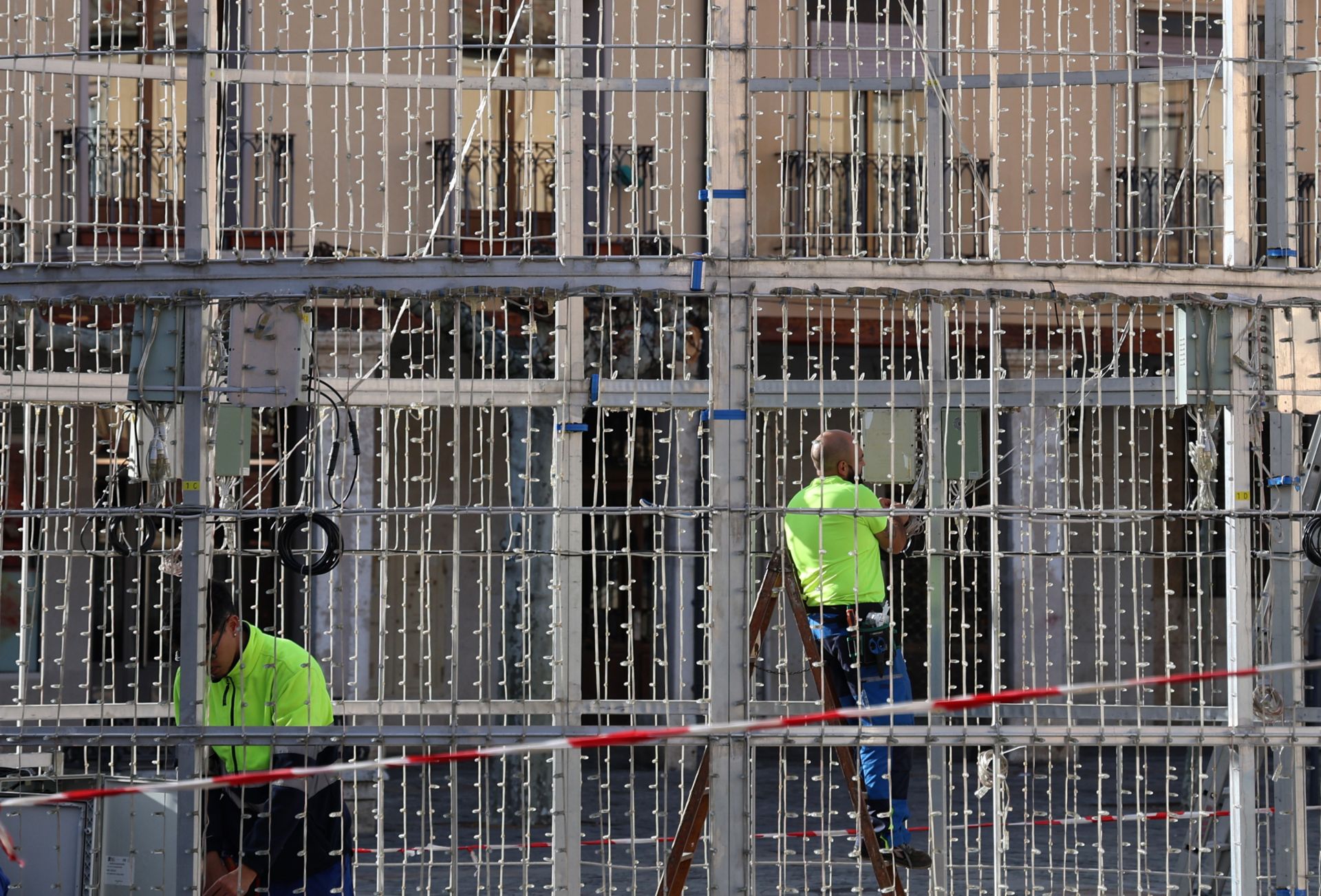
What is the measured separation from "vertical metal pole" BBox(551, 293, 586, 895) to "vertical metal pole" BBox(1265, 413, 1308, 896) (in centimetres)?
250

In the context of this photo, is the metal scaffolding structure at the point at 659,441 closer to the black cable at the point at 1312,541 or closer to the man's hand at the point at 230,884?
the black cable at the point at 1312,541

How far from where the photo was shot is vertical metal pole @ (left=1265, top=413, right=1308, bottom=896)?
6.64 meters

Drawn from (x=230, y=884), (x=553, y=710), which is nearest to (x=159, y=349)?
(x=230, y=884)

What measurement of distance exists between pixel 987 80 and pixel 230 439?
465 cm

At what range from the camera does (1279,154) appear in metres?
6.99

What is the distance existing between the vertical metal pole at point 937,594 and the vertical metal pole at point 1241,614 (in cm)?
103

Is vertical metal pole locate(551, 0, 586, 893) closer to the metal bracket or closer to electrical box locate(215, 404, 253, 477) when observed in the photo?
the metal bracket

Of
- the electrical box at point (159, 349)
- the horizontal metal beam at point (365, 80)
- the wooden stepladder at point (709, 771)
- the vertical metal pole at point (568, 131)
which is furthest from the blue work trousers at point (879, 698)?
the electrical box at point (159, 349)

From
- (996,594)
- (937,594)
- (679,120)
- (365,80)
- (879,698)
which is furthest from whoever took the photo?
(679,120)

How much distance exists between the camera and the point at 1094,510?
612cm

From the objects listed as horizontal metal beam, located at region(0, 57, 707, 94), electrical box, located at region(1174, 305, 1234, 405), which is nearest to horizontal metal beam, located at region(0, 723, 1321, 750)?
electrical box, located at region(1174, 305, 1234, 405)

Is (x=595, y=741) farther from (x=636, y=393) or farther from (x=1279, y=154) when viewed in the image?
(x=1279, y=154)

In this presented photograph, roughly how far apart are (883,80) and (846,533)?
2143 mm

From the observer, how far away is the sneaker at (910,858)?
25.7 feet
